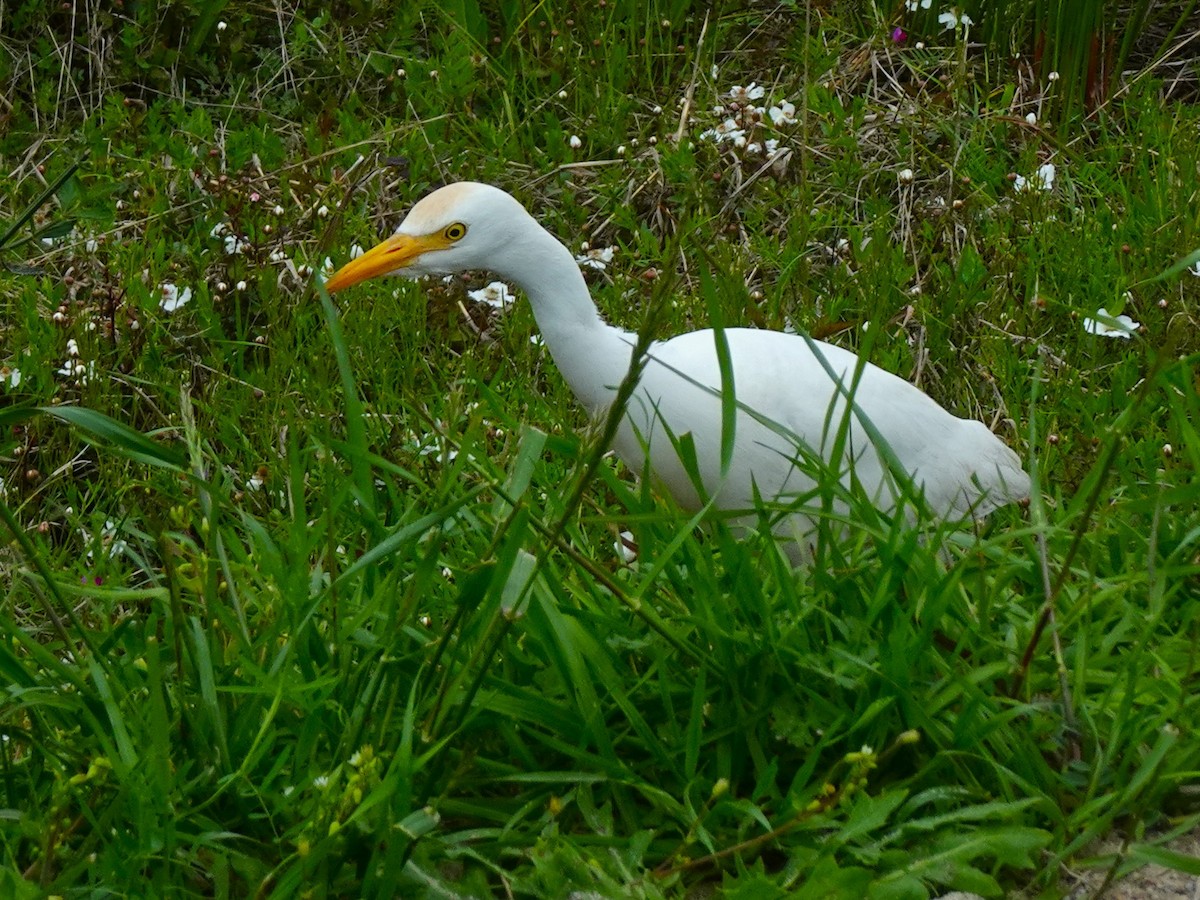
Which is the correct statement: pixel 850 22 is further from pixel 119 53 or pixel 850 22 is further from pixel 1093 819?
pixel 1093 819

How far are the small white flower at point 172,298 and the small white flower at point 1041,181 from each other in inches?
84.1

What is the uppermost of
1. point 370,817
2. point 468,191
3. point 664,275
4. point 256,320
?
point 664,275

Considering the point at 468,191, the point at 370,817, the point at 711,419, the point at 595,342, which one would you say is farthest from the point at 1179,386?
the point at 370,817

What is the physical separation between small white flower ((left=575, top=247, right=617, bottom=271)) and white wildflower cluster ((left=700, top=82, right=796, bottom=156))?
51 cm

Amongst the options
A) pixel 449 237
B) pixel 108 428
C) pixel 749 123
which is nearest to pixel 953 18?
pixel 749 123

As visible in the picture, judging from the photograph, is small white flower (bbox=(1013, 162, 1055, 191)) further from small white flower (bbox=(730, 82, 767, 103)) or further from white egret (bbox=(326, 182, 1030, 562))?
white egret (bbox=(326, 182, 1030, 562))

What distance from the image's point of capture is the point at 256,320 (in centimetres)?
406

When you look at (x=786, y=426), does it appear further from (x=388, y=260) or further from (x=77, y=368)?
(x=77, y=368)

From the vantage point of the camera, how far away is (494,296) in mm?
3982

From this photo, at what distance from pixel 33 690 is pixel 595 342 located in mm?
1370

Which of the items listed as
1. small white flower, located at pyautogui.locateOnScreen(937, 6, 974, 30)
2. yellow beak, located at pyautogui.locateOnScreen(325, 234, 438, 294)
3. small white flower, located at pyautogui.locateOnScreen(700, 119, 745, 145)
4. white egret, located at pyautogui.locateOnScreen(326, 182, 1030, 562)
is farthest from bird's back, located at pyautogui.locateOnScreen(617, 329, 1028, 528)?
small white flower, located at pyautogui.locateOnScreen(937, 6, 974, 30)

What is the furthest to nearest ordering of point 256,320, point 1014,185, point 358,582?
1. point 1014,185
2. point 256,320
3. point 358,582

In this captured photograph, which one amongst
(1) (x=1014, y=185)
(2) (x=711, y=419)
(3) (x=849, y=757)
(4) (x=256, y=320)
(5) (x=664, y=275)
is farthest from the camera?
(1) (x=1014, y=185)

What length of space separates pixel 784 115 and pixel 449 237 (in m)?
1.81
